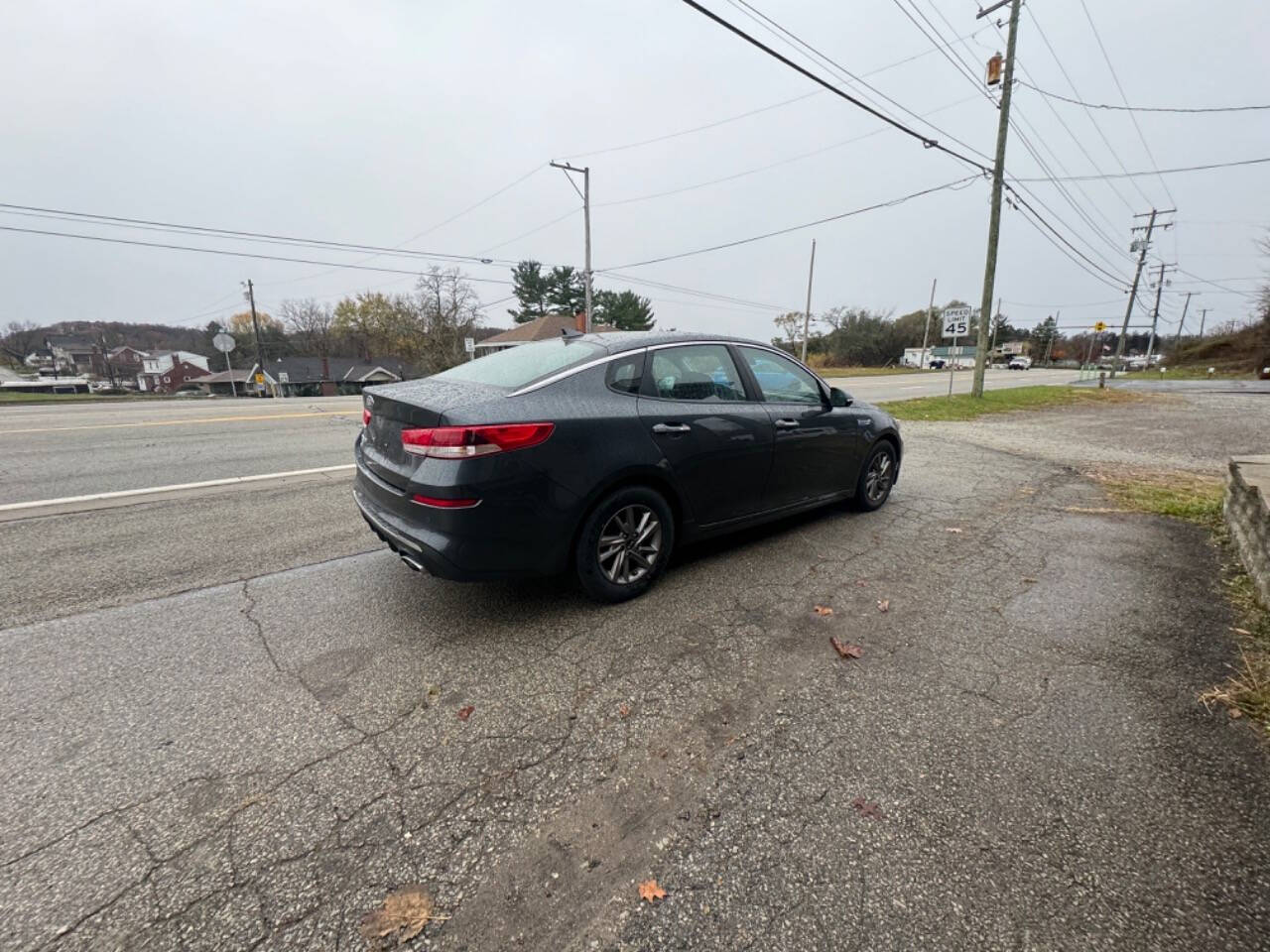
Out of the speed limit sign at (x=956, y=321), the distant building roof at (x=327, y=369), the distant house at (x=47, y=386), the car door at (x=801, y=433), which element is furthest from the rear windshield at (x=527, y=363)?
the distant house at (x=47, y=386)

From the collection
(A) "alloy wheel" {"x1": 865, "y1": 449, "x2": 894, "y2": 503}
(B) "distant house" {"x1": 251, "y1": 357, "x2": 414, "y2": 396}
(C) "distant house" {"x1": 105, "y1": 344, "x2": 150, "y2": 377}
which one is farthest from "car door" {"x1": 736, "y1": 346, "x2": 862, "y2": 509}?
(C) "distant house" {"x1": 105, "y1": 344, "x2": 150, "y2": 377}

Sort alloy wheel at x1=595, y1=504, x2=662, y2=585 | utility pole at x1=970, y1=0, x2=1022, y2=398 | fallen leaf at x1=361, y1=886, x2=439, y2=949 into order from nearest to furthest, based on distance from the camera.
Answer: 1. fallen leaf at x1=361, y1=886, x2=439, y2=949
2. alloy wheel at x1=595, y1=504, x2=662, y2=585
3. utility pole at x1=970, y1=0, x2=1022, y2=398

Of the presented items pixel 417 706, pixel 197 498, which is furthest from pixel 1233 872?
pixel 197 498

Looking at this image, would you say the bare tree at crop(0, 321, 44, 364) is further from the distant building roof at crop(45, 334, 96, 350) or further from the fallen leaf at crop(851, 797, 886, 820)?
the fallen leaf at crop(851, 797, 886, 820)

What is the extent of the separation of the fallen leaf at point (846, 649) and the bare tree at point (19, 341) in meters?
126

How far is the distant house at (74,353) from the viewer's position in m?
84.8

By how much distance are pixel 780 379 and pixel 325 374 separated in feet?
220

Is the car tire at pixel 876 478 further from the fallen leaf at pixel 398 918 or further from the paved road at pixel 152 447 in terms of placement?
the paved road at pixel 152 447

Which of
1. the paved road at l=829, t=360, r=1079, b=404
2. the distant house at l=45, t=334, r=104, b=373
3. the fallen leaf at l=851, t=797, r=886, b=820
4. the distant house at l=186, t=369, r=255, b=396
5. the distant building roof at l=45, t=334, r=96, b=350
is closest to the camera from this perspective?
the fallen leaf at l=851, t=797, r=886, b=820

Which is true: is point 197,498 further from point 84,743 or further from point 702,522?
point 702,522

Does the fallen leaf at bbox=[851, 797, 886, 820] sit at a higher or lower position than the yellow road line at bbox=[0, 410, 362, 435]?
lower

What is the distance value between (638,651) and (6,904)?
2.11m

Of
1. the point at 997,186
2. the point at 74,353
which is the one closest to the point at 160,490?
the point at 997,186

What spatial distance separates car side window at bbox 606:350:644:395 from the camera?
3.08 m
